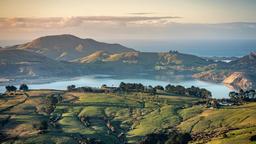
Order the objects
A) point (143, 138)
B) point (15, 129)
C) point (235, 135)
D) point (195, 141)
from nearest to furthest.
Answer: point (235, 135), point (195, 141), point (143, 138), point (15, 129)

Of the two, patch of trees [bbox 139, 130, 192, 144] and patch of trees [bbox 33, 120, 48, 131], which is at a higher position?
patch of trees [bbox 33, 120, 48, 131]

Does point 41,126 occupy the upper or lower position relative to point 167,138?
upper

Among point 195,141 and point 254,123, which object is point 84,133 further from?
point 254,123

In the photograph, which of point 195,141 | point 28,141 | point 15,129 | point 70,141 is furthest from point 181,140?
point 15,129

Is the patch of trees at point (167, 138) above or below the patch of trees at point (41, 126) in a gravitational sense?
below

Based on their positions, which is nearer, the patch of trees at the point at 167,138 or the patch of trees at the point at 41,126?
the patch of trees at the point at 167,138

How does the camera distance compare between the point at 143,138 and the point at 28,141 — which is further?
the point at 143,138

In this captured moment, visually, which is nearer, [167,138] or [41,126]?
[167,138]

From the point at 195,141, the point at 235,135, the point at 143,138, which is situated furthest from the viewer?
the point at 143,138
